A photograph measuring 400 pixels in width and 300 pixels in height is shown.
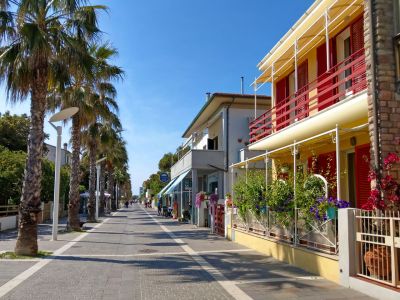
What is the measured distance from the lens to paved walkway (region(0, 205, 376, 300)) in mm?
7988

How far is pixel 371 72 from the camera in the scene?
8.93m

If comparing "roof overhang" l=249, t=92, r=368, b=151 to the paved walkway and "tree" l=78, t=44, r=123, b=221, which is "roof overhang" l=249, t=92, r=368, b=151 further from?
"tree" l=78, t=44, r=123, b=221

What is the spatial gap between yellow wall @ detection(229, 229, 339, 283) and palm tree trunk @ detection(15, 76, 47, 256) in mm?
6695

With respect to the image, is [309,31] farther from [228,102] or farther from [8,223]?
[8,223]

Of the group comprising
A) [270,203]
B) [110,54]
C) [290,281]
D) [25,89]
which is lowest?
[290,281]

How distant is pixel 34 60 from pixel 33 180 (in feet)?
11.6

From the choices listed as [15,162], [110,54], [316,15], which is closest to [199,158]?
[110,54]

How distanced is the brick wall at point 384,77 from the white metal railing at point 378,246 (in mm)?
1434

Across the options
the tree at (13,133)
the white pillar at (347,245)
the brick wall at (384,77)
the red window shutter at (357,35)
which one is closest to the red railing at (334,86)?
the red window shutter at (357,35)

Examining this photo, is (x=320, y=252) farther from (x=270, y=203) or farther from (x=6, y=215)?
(x=6, y=215)

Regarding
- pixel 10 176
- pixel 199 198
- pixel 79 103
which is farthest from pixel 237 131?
pixel 10 176

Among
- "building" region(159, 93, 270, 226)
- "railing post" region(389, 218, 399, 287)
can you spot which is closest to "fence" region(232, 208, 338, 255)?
"railing post" region(389, 218, 399, 287)

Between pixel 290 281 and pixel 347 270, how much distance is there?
1.29 metres

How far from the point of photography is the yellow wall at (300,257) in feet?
29.7
